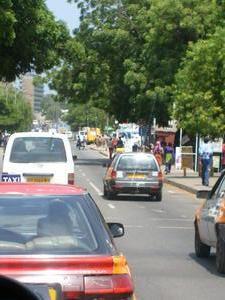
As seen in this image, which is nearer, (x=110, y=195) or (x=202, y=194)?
(x=202, y=194)

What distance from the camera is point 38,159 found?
2025 cm

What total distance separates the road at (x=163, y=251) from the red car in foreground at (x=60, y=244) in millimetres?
3610

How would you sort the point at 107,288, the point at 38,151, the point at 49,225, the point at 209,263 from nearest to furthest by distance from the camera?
the point at 107,288, the point at 49,225, the point at 209,263, the point at 38,151

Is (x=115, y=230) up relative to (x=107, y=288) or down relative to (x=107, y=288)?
up

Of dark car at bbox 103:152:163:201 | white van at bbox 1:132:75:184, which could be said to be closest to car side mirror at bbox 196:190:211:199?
white van at bbox 1:132:75:184

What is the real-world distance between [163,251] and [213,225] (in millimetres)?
2396

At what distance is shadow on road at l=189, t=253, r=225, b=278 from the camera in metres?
12.1

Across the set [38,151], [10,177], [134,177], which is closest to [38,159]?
[38,151]

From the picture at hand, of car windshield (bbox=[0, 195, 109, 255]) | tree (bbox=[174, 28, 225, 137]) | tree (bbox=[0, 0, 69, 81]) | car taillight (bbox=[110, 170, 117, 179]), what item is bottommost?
car taillight (bbox=[110, 170, 117, 179])

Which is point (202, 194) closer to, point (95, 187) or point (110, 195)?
point (110, 195)

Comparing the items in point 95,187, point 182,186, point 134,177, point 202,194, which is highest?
point 202,194

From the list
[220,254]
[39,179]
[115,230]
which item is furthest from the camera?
[39,179]

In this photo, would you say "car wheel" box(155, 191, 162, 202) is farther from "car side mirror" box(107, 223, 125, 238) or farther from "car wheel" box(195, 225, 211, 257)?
"car side mirror" box(107, 223, 125, 238)

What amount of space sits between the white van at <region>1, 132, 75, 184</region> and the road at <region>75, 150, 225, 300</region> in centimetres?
161
